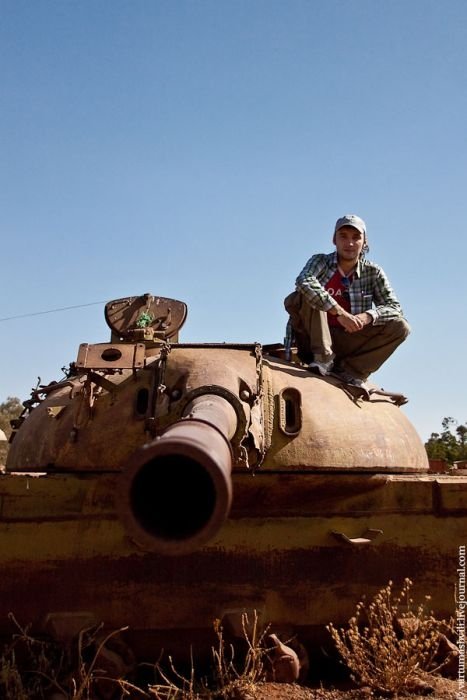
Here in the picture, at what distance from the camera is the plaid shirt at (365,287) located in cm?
639

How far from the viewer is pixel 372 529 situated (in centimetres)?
510

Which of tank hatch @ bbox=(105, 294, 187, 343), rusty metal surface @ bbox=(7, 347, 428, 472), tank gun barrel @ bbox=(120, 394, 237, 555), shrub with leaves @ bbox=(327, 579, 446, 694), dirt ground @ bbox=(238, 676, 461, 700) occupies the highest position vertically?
tank hatch @ bbox=(105, 294, 187, 343)

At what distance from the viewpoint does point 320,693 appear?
4.79 meters

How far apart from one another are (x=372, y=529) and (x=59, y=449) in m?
2.35

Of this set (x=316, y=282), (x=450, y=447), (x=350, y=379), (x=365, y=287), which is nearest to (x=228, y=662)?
(x=350, y=379)

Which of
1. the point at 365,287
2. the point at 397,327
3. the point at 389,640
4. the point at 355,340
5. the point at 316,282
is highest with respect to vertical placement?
the point at 365,287

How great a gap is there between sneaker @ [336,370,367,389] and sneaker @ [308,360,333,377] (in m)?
0.15

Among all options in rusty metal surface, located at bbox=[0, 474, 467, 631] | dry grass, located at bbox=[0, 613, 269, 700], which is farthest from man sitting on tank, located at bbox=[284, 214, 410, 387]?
dry grass, located at bbox=[0, 613, 269, 700]

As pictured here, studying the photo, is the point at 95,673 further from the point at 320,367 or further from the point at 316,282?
the point at 316,282

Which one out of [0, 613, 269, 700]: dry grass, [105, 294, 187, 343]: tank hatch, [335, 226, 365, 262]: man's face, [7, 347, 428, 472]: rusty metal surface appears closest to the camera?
[0, 613, 269, 700]: dry grass

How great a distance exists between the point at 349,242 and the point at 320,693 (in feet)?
12.3

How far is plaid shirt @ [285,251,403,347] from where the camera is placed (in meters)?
6.39

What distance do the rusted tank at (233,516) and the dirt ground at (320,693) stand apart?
0.38 meters

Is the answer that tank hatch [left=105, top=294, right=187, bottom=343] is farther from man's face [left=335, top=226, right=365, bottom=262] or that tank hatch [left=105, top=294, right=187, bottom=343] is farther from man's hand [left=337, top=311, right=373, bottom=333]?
man's hand [left=337, top=311, right=373, bottom=333]
